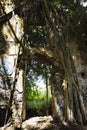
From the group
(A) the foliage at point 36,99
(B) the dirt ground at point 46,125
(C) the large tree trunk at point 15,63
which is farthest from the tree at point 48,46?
(A) the foliage at point 36,99

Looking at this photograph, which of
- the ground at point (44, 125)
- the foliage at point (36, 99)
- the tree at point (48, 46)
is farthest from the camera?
the foliage at point (36, 99)

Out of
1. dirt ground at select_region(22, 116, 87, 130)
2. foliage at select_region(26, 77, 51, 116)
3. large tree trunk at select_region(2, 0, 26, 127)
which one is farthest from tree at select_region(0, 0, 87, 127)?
foliage at select_region(26, 77, 51, 116)

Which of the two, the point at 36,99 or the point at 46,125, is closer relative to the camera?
the point at 46,125

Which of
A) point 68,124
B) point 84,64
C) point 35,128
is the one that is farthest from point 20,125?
point 84,64

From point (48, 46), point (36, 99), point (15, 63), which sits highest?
point (48, 46)

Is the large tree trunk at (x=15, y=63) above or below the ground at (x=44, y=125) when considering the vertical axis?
above

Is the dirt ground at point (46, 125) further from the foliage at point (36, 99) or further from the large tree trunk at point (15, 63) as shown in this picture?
the foliage at point (36, 99)

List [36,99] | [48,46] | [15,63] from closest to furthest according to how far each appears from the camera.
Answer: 1. [15,63]
2. [48,46]
3. [36,99]

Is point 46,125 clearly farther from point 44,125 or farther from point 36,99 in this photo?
point 36,99

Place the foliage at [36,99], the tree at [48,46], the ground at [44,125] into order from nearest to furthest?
the ground at [44,125]
the tree at [48,46]
the foliage at [36,99]

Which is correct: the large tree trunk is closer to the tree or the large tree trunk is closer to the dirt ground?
the tree

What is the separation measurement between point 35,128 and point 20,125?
0.26 metres

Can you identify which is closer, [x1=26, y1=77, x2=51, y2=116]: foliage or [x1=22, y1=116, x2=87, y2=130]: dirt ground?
[x1=22, y1=116, x2=87, y2=130]: dirt ground

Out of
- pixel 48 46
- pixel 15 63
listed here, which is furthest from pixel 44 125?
pixel 48 46
